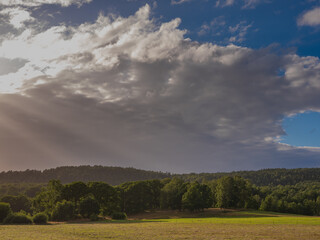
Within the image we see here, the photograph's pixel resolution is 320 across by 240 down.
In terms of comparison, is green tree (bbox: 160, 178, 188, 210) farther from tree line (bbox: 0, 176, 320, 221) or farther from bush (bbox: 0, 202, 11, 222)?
bush (bbox: 0, 202, 11, 222)

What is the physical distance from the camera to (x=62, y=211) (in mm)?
93938

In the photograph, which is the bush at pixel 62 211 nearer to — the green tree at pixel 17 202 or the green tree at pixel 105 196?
the green tree at pixel 105 196

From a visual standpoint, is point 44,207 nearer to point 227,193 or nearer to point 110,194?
point 110,194

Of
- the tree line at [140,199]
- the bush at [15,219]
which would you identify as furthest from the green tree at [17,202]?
the bush at [15,219]

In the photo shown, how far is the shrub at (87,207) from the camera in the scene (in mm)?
103500

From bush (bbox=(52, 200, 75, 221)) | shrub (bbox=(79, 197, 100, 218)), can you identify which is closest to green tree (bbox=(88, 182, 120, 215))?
shrub (bbox=(79, 197, 100, 218))

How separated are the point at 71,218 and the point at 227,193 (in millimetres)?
73342

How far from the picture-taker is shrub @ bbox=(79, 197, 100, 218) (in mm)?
103500

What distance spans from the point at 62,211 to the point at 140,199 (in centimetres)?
4986

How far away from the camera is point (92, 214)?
326 ft

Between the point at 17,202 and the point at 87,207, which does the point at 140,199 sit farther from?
the point at 17,202

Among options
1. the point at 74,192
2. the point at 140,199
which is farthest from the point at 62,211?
the point at 140,199

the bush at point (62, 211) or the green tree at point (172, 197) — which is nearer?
the bush at point (62, 211)

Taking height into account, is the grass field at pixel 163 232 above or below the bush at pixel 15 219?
above
